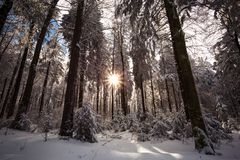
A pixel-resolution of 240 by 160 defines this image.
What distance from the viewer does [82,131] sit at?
627 centimetres

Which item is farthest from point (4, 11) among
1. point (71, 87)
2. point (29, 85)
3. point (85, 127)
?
point (29, 85)

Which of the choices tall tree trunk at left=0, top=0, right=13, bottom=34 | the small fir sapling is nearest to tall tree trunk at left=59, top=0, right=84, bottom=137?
the small fir sapling

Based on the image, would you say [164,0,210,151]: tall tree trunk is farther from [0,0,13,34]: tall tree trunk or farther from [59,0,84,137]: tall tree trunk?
[0,0,13,34]: tall tree trunk

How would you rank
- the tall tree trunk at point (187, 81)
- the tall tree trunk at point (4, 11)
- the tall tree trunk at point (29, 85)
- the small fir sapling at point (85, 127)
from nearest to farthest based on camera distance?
the tall tree trunk at point (4, 11) → the tall tree trunk at point (187, 81) → the small fir sapling at point (85, 127) → the tall tree trunk at point (29, 85)

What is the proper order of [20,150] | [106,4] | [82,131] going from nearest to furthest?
[20,150] < [82,131] < [106,4]

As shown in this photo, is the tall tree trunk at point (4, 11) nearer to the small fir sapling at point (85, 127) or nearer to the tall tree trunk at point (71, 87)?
the tall tree trunk at point (71, 87)

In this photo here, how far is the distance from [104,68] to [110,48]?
527cm

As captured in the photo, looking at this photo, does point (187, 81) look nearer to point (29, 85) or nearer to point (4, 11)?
Result: point (4, 11)

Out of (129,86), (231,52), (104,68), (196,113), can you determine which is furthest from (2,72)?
(231,52)

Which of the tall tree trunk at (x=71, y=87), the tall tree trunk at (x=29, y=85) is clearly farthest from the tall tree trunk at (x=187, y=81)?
the tall tree trunk at (x=29, y=85)

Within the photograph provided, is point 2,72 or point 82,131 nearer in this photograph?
point 82,131

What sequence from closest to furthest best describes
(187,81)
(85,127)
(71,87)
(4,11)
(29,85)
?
(4,11)
(187,81)
(85,127)
(71,87)
(29,85)

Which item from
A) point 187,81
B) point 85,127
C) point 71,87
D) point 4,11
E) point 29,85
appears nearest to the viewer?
point 4,11

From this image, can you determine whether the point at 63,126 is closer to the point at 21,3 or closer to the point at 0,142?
the point at 0,142
